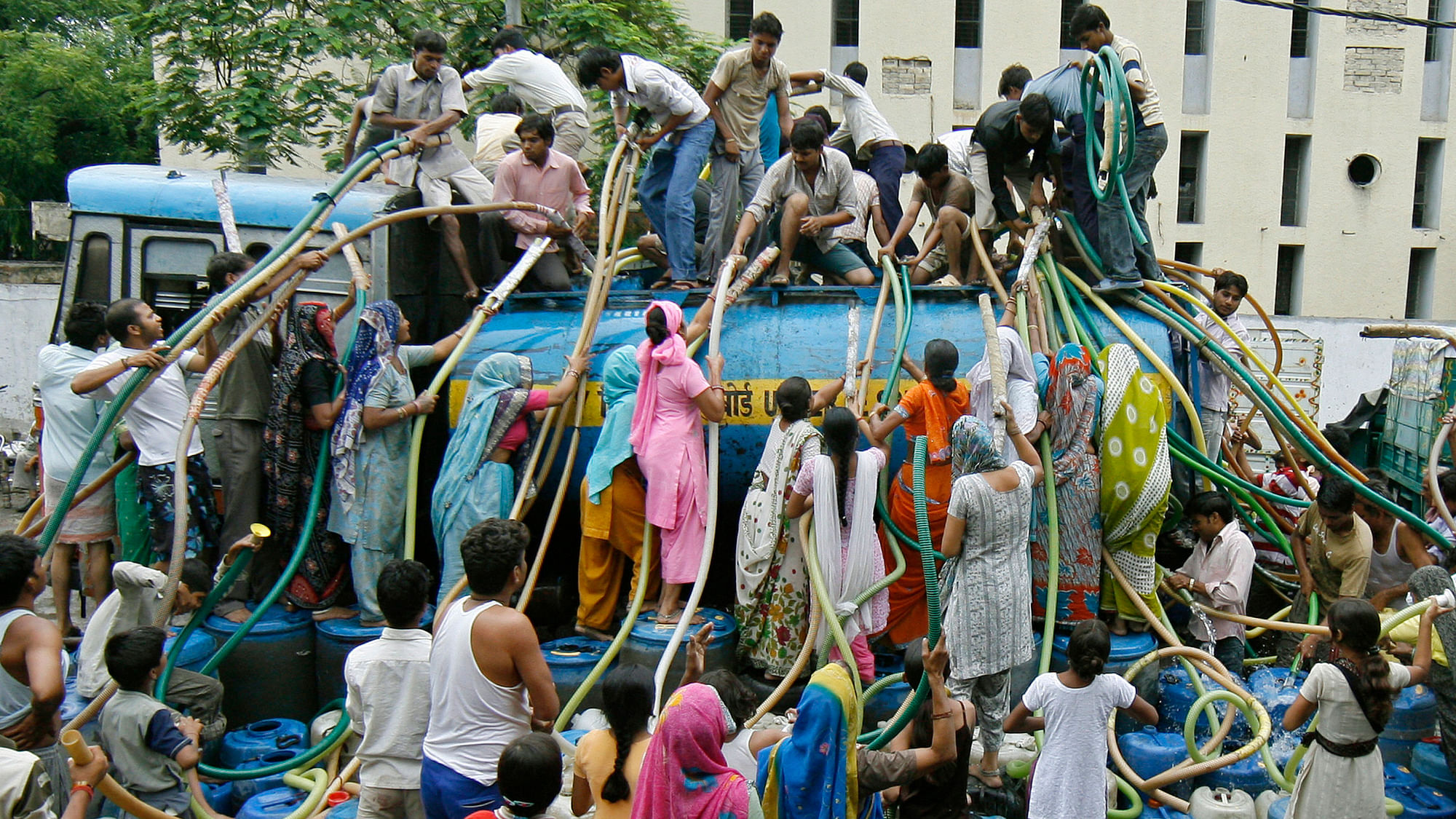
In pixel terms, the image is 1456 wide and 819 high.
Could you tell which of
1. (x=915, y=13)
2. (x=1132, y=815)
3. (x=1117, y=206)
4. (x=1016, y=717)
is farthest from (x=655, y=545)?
(x=915, y=13)

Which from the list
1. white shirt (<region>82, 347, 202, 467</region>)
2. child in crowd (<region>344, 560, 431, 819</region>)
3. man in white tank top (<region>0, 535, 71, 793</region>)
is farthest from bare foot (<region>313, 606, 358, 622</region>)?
child in crowd (<region>344, 560, 431, 819</region>)

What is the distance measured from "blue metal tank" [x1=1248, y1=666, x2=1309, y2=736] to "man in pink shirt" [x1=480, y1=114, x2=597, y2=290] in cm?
458

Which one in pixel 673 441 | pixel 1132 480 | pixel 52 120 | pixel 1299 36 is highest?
pixel 1299 36

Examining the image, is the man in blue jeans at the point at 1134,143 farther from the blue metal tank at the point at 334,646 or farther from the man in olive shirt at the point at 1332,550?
the blue metal tank at the point at 334,646

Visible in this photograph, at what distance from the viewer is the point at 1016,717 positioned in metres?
4.56

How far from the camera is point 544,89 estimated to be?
812cm

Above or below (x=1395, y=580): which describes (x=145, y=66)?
above

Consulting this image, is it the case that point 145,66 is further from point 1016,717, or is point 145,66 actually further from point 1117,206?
point 1016,717

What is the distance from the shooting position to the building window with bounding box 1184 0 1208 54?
60.1 ft

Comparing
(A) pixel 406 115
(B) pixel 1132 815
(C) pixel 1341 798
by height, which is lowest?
(B) pixel 1132 815

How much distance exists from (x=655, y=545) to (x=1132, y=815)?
2623 mm

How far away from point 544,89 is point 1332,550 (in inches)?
227

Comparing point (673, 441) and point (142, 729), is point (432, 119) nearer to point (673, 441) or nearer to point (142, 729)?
point (673, 441)

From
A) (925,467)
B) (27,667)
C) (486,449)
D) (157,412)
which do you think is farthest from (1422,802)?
(157,412)
